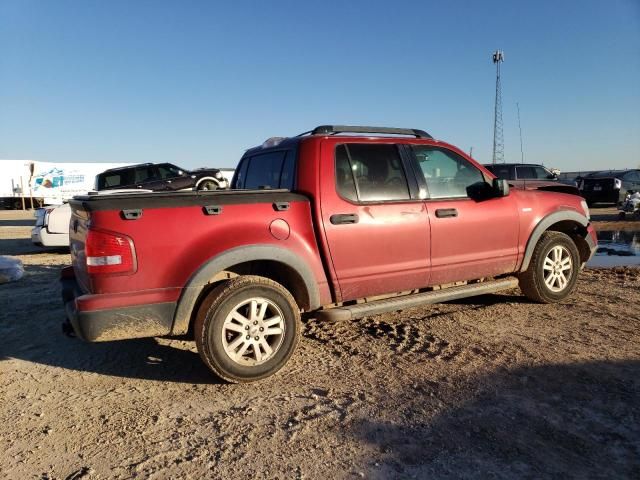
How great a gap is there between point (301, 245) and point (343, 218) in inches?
16.7

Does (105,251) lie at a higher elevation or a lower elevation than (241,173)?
lower

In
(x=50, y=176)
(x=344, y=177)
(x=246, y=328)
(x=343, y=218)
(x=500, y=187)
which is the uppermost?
(x=50, y=176)

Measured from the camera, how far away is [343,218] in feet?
13.2

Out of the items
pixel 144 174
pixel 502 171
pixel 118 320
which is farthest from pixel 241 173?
pixel 502 171

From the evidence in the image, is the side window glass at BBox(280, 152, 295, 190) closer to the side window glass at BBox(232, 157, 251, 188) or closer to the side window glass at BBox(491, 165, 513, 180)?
the side window glass at BBox(232, 157, 251, 188)

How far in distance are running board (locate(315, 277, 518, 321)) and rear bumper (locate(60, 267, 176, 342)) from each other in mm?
1249

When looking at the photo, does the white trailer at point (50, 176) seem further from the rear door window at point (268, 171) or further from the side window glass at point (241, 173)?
the rear door window at point (268, 171)

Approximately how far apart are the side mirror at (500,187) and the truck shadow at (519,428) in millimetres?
1828

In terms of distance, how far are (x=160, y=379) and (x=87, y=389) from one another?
52 centimetres

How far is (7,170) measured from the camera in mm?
32938

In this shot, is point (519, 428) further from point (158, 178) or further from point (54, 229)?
point (158, 178)

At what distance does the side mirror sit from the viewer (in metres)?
4.85

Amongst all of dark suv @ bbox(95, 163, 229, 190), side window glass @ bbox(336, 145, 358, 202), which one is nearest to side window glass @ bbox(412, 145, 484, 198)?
side window glass @ bbox(336, 145, 358, 202)

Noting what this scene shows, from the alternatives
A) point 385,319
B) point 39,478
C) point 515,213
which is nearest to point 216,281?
point 39,478
